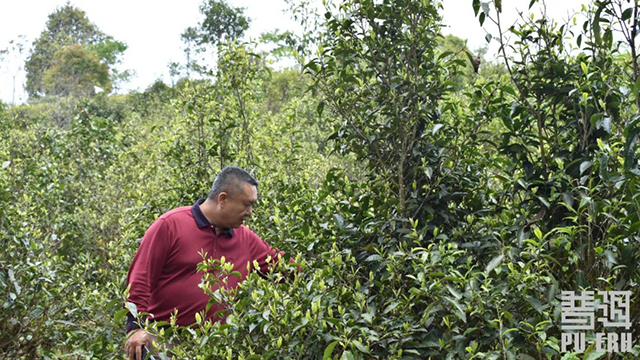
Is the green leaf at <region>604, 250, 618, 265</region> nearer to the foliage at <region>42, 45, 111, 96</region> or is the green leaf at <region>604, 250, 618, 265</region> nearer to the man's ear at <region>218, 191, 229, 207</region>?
the man's ear at <region>218, 191, 229, 207</region>

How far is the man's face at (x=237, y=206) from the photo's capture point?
137 inches

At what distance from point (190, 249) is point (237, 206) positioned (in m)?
0.31

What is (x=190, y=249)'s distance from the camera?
3.40 metres

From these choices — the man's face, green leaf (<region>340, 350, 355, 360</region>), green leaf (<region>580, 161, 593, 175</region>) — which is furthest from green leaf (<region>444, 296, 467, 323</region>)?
the man's face

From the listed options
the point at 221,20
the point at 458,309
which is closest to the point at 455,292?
the point at 458,309

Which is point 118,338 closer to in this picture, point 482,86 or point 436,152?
point 436,152

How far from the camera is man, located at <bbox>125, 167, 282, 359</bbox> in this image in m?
3.30

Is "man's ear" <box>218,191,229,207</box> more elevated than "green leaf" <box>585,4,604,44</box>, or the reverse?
"green leaf" <box>585,4,604,44</box>

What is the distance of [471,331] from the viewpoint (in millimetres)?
2504

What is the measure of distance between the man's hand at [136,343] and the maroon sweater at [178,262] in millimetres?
347

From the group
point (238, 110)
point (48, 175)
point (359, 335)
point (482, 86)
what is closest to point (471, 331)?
point (359, 335)

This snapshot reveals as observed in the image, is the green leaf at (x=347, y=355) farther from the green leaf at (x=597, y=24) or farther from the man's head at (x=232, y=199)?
the green leaf at (x=597, y=24)

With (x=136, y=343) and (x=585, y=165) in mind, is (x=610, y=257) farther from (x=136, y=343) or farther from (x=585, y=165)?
(x=136, y=343)

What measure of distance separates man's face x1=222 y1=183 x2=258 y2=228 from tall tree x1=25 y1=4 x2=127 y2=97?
4071cm
